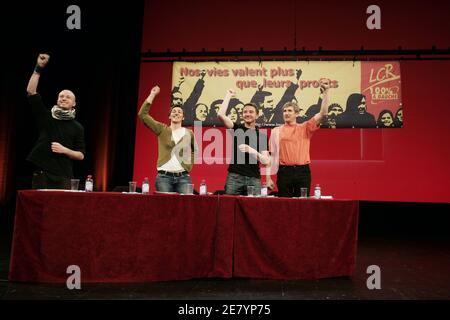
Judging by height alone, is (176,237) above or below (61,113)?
below

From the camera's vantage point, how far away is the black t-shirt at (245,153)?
Answer: 2787mm

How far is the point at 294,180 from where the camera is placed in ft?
9.84

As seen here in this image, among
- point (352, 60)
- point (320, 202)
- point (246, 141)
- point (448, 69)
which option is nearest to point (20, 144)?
point (246, 141)

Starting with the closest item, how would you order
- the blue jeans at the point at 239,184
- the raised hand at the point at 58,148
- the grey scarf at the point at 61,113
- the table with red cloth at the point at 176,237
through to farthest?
the table with red cloth at the point at 176,237 → the raised hand at the point at 58,148 → the grey scarf at the point at 61,113 → the blue jeans at the point at 239,184

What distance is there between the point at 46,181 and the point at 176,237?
3.35ft

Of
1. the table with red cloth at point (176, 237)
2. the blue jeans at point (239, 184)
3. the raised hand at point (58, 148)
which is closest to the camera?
the table with red cloth at point (176, 237)

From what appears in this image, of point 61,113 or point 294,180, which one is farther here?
point 294,180

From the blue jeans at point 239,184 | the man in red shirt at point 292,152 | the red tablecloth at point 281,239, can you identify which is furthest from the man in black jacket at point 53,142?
the man in red shirt at point 292,152

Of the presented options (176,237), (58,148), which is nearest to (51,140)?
(58,148)

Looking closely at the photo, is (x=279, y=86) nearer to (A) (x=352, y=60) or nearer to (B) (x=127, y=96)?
(A) (x=352, y=60)

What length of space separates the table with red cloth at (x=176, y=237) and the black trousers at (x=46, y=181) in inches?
10.7

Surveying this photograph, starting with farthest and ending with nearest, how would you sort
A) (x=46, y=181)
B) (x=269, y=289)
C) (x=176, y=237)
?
1. (x=46, y=181)
2. (x=176, y=237)
3. (x=269, y=289)

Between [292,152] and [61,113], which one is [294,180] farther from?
[61,113]

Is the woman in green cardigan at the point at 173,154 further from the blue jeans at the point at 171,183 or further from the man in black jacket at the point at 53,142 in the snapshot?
the man in black jacket at the point at 53,142
